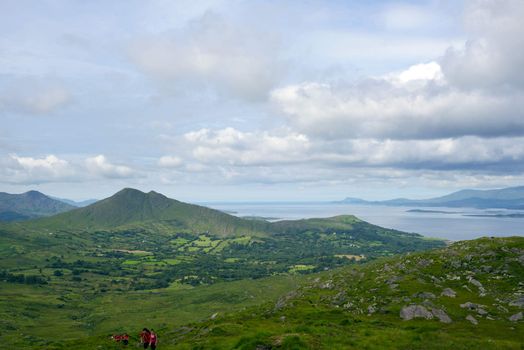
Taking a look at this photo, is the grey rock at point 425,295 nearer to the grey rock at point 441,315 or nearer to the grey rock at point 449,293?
the grey rock at point 449,293

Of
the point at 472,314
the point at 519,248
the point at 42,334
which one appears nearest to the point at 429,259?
the point at 519,248

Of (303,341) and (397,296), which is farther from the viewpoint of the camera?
(397,296)

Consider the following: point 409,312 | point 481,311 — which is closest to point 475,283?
point 481,311

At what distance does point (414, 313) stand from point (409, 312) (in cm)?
66

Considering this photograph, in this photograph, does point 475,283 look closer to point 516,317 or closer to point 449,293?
point 449,293

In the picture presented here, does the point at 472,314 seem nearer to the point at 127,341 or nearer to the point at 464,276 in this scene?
the point at 464,276

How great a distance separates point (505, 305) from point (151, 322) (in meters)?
168

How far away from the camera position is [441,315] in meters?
50.2

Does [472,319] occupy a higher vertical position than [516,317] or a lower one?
lower

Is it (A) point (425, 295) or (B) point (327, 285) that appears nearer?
(A) point (425, 295)

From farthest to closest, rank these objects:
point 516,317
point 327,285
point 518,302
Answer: point 327,285 → point 518,302 → point 516,317

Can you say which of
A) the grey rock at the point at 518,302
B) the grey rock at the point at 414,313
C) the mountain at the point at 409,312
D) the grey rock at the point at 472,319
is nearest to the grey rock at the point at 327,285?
the mountain at the point at 409,312

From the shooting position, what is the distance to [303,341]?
34469mm

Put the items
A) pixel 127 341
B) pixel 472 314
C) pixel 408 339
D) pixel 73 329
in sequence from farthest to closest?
pixel 73 329
pixel 127 341
pixel 472 314
pixel 408 339
